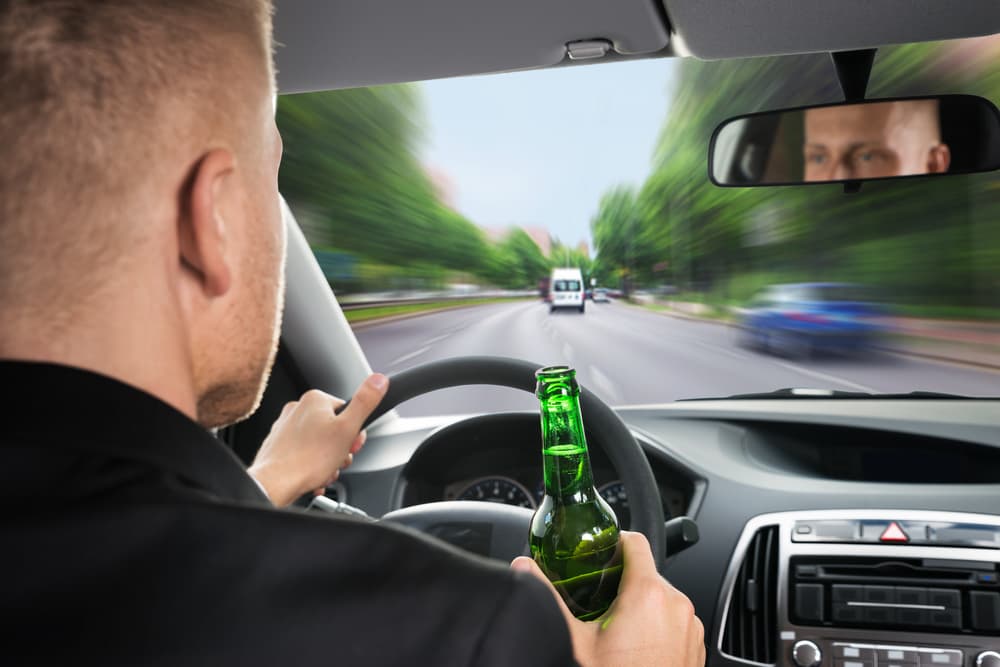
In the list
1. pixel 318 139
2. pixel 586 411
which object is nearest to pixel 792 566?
pixel 586 411

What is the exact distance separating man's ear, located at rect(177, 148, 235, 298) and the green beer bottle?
573 millimetres

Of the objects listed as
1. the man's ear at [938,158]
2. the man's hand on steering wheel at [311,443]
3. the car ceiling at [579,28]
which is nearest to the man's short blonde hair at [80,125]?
the man's hand on steering wheel at [311,443]

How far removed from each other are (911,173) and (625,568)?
7.30 ft

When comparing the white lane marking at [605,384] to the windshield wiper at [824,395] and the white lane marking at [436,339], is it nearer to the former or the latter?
the white lane marking at [436,339]

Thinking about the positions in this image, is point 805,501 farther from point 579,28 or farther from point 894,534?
point 579,28

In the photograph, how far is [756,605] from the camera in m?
2.75

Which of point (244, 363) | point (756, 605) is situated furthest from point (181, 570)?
point (756, 605)

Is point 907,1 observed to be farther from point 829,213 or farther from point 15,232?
point 829,213

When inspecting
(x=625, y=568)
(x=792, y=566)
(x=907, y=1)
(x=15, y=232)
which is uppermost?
(x=907, y=1)

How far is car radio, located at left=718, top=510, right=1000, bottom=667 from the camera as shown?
99.8 inches

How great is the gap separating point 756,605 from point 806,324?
6929mm

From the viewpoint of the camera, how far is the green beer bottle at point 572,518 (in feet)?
4.39

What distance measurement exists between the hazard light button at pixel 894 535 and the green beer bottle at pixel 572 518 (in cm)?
165

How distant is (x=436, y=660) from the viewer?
29.8 inches
